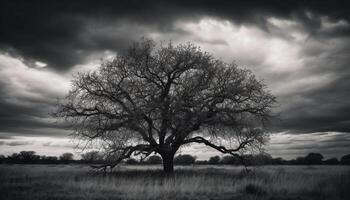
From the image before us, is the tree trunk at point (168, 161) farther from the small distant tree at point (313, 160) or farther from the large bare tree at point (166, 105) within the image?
the small distant tree at point (313, 160)

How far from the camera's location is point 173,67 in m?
17.6

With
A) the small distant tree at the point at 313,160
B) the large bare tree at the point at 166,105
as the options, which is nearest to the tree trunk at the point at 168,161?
the large bare tree at the point at 166,105

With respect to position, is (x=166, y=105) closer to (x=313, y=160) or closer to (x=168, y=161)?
(x=168, y=161)

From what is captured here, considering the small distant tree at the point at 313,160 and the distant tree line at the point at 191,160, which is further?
the small distant tree at the point at 313,160

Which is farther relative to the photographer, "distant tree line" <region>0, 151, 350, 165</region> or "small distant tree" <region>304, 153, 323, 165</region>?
"small distant tree" <region>304, 153, 323, 165</region>

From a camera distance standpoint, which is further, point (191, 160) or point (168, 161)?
point (191, 160)

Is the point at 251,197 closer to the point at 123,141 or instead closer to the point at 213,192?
the point at 213,192

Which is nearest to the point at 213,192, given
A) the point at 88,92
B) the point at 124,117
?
the point at 124,117

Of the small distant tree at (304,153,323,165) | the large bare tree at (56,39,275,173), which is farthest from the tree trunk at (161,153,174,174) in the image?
the small distant tree at (304,153,323,165)

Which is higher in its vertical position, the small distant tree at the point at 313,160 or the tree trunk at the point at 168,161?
the tree trunk at the point at 168,161

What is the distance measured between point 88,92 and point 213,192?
10722 mm

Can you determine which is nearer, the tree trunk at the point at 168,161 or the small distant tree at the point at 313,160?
the tree trunk at the point at 168,161

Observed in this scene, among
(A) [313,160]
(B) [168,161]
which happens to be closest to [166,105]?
(B) [168,161]

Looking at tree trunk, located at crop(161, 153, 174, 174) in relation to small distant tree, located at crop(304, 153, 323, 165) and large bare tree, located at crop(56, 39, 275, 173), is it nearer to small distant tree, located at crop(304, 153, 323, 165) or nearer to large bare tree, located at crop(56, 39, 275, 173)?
large bare tree, located at crop(56, 39, 275, 173)
